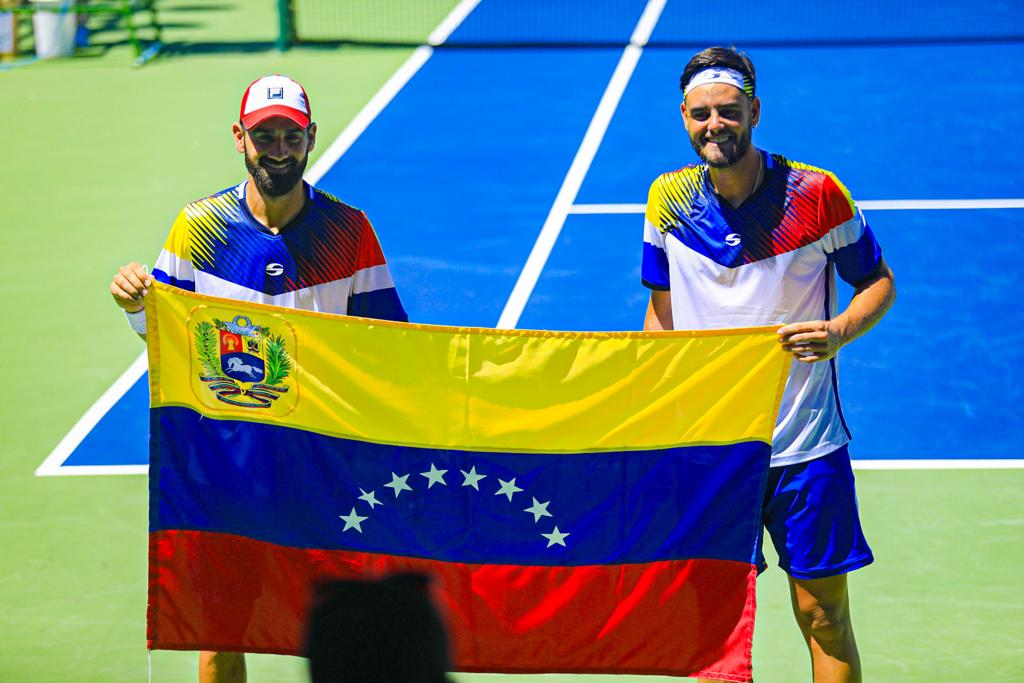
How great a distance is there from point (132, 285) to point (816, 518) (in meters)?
2.52

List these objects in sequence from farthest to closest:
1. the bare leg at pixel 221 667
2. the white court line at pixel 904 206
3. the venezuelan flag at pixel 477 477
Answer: the white court line at pixel 904 206
the bare leg at pixel 221 667
the venezuelan flag at pixel 477 477

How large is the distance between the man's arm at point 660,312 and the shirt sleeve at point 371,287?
0.95 meters

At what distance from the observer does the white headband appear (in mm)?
5340

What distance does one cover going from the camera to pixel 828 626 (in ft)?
18.0

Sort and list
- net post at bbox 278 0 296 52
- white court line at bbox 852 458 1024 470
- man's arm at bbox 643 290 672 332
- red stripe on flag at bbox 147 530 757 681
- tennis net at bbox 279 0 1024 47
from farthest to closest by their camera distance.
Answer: tennis net at bbox 279 0 1024 47 → net post at bbox 278 0 296 52 → white court line at bbox 852 458 1024 470 → man's arm at bbox 643 290 672 332 → red stripe on flag at bbox 147 530 757 681

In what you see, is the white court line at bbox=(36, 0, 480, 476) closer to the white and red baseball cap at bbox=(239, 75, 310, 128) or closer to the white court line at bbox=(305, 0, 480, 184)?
the white court line at bbox=(305, 0, 480, 184)

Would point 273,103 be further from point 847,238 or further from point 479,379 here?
point 847,238

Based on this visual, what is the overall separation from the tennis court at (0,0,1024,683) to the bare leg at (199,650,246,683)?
72 cm

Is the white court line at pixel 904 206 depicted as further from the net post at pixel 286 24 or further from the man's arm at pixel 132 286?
the man's arm at pixel 132 286

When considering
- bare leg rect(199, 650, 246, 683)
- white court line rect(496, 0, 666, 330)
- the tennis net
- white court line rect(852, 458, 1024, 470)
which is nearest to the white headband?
bare leg rect(199, 650, 246, 683)

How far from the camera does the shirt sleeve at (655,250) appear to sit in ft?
18.4

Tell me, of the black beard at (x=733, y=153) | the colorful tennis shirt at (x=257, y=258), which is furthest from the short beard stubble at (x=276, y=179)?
the black beard at (x=733, y=153)

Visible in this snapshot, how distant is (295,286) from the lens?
5.43 meters

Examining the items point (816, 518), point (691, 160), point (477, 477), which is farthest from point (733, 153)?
point (691, 160)
